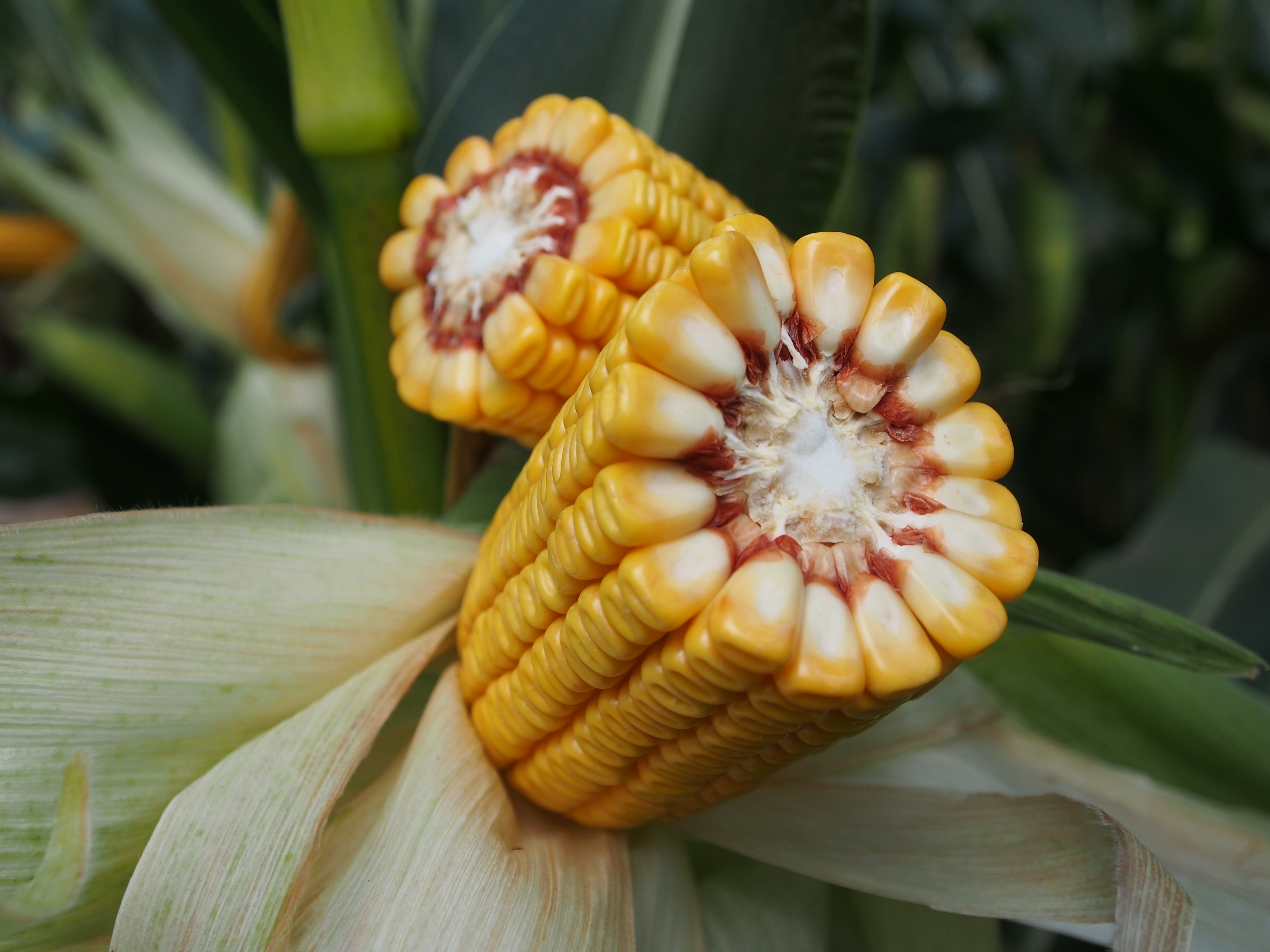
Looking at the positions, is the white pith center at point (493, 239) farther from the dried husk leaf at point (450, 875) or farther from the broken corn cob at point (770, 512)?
the dried husk leaf at point (450, 875)

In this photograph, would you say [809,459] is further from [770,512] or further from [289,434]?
[289,434]

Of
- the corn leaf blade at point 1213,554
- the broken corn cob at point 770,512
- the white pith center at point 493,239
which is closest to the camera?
the broken corn cob at point 770,512

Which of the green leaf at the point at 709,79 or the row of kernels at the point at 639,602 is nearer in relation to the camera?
the row of kernels at the point at 639,602

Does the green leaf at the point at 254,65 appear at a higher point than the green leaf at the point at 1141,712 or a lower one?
higher

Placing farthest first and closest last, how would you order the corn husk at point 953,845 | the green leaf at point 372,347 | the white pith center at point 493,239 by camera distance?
the green leaf at point 372,347
the white pith center at point 493,239
the corn husk at point 953,845

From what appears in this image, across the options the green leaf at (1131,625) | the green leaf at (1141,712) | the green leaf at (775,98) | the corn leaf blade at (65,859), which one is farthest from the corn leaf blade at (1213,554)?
the corn leaf blade at (65,859)

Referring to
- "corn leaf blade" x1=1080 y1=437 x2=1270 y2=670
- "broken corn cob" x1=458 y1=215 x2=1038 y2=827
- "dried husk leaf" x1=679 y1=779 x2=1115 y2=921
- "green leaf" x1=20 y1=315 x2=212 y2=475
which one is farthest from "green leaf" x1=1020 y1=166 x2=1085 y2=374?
"green leaf" x1=20 y1=315 x2=212 y2=475

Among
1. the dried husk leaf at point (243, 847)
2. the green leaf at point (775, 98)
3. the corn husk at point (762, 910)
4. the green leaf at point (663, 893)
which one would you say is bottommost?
the corn husk at point (762, 910)
